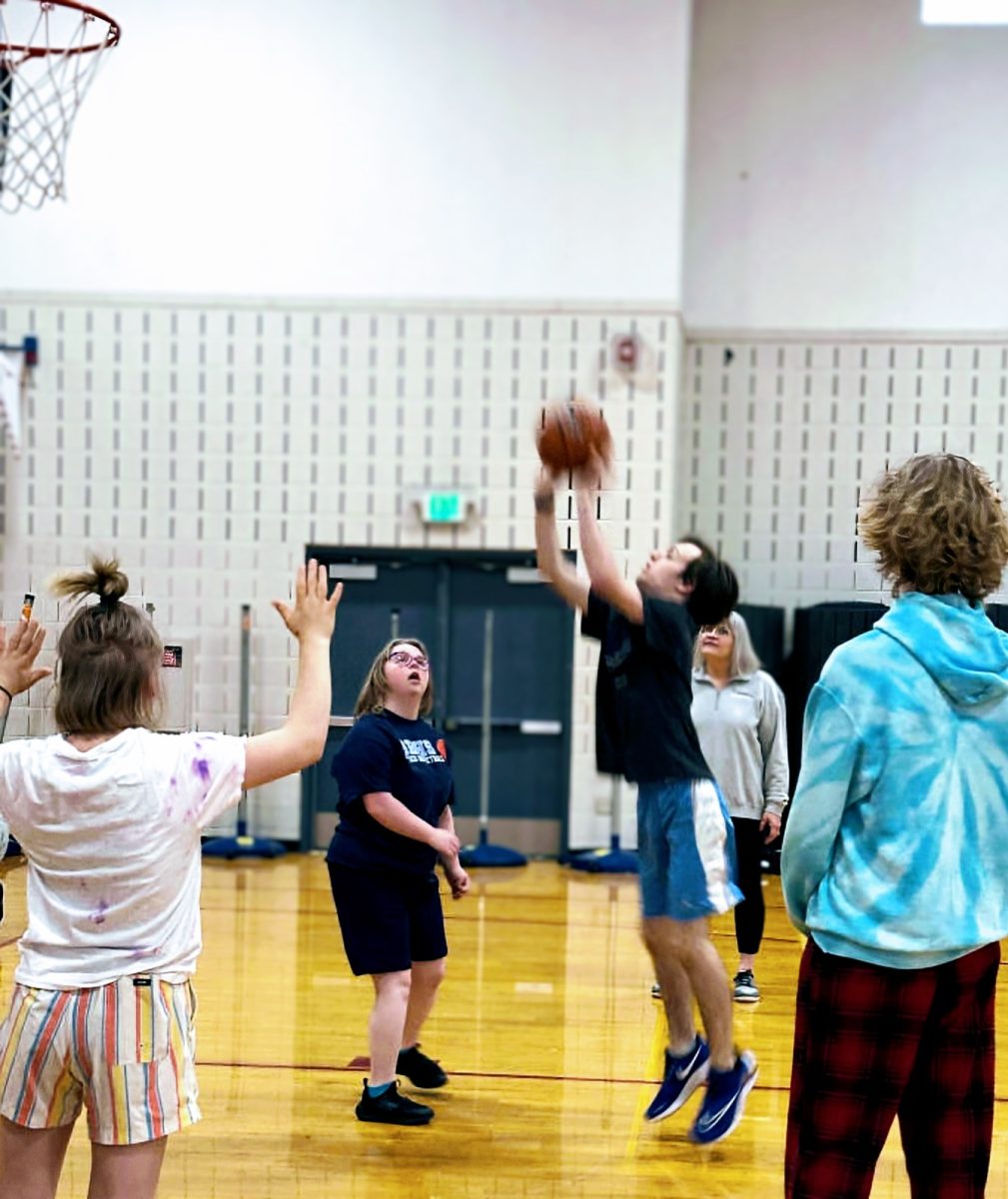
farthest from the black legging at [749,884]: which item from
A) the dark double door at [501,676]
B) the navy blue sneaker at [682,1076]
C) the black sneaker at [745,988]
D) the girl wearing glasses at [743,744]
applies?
the dark double door at [501,676]

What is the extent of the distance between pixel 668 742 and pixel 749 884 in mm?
921

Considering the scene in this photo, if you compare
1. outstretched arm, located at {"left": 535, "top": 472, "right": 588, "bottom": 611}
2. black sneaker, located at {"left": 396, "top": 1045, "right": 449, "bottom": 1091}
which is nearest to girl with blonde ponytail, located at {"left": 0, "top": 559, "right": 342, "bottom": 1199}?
outstretched arm, located at {"left": 535, "top": 472, "right": 588, "bottom": 611}

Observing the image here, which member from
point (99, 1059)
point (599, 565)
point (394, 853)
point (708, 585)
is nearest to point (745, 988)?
point (394, 853)

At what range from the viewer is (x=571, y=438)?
3250 millimetres

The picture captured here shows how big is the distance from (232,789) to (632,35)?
8907 millimetres

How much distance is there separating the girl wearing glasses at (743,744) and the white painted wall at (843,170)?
7473 mm

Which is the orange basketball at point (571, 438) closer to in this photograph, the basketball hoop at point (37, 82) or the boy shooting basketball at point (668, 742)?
the boy shooting basketball at point (668, 742)

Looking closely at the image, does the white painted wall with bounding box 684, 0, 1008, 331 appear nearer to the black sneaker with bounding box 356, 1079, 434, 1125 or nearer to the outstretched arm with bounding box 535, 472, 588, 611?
the black sneaker with bounding box 356, 1079, 434, 1125

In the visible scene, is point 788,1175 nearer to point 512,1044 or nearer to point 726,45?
point 512,1044

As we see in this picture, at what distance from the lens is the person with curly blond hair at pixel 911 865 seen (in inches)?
101

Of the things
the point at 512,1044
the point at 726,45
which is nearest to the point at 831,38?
the point at 726,45

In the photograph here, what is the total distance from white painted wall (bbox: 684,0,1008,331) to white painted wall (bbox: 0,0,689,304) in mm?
893

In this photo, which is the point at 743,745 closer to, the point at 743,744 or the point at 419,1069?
the point at 743,744

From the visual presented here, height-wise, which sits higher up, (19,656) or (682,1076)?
(19,656)
